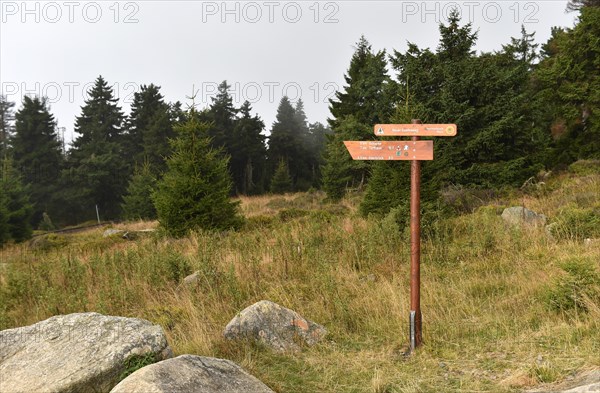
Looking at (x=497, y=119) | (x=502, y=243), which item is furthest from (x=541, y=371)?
(x=497, y=119)

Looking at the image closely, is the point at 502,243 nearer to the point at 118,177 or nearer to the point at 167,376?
the point at 167,376

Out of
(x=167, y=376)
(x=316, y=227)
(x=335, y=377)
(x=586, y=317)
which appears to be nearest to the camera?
(x=167, y=376)

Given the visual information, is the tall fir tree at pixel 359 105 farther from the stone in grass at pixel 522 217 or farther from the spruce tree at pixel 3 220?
the spruce tree at pixel 3 220

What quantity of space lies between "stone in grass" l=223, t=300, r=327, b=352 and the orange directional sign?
6.61ft

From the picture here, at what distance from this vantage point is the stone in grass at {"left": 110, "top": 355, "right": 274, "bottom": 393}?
2.53 m

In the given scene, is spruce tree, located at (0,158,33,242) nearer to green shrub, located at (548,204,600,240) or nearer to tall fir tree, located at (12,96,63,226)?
tall fir tree, located at (12,96,63,226)

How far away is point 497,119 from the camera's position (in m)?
15.1

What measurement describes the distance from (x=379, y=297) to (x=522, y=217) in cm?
541

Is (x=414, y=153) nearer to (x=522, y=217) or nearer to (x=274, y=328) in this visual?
(x=274, y=328)

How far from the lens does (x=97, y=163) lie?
36.2m

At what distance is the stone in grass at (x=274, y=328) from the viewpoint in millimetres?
4230

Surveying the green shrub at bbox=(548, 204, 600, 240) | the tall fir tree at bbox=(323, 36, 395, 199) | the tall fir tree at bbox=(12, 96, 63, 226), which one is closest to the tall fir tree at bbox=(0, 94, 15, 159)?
the tall fir tree at bbox=(12, 96, 63, 226)

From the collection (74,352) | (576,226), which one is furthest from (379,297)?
(576,226)

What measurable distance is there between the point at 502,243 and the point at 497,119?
9.63 metres
